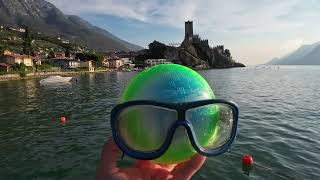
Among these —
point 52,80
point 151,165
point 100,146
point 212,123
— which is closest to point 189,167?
point 151,165

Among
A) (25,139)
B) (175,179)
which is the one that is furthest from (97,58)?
(175,179)

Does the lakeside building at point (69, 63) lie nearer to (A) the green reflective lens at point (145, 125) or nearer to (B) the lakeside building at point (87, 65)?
(B) the lakeside building at point (87, 65)

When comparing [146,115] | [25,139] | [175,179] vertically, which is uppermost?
[146,115]

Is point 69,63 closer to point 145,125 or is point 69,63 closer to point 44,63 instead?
point 44,63

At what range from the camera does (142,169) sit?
128 inches

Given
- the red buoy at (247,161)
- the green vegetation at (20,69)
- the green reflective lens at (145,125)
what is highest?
the green reflective lens at (145,125)

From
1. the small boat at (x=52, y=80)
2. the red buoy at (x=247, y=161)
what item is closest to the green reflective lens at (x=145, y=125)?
the red buoy at (x=247, y=161)

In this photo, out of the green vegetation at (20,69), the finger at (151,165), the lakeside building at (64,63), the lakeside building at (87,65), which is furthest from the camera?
the lakeside building at (87,65)

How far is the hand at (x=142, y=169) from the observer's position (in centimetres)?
306

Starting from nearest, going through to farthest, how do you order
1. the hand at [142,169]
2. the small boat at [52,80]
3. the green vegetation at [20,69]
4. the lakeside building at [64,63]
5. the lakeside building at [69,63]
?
the hand at [142,169], the small boat at [52,80], the green vegetation at [20,69], the lakeside building at [64,63], the lakeside building at [69,63]

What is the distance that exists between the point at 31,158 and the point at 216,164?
327 inches

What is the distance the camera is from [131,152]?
9.29 feet

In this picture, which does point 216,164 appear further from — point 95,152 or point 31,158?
point 31,158

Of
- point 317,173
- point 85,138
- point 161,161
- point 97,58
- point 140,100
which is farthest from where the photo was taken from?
point 97,58
